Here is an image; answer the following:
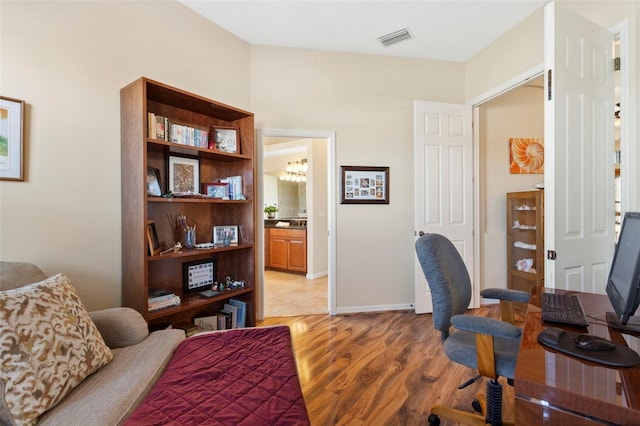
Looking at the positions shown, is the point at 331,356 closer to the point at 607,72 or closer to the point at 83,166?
the point at 83,166

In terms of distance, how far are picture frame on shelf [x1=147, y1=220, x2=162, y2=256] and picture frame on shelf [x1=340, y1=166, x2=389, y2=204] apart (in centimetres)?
187

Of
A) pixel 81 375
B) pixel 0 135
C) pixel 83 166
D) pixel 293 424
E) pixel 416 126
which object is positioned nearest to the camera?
pixel 293 424

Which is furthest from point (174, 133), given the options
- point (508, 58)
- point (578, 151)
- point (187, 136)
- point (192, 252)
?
point (508, 58)

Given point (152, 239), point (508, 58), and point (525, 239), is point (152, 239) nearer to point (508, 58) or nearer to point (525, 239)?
point (508, 58)

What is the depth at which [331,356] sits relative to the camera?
2.39 m

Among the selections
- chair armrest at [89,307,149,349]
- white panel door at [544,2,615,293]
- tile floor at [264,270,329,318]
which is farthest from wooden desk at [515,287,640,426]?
tile floor at [264,270,329,318]

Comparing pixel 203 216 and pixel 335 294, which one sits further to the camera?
pixel 335 294

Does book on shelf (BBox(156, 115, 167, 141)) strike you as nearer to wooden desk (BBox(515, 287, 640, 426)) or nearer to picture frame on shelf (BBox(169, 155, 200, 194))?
picture frame on shelf (BBox(169, 155, 200, 194))

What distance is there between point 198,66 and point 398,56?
220 cm

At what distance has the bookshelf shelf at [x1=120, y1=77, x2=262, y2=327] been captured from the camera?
1.91 metres

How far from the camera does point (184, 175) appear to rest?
2.44 metres

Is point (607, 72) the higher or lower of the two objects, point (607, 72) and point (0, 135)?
the higher

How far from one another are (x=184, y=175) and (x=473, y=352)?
2.33 m

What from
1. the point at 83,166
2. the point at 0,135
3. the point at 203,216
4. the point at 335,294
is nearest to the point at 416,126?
the point at 335,294
